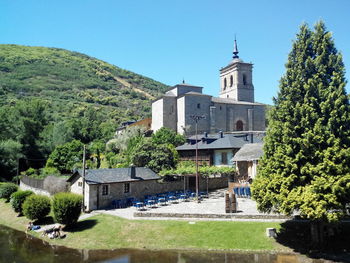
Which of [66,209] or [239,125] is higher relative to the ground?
[239,125]

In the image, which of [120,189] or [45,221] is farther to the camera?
[120,189]

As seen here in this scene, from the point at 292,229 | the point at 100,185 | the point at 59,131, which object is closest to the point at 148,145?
the point at 100,185

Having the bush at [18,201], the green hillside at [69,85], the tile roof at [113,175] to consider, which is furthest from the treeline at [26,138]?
the green hillside at [69,85]

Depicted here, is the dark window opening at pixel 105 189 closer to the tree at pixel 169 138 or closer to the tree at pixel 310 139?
the tree at pixel 310 139

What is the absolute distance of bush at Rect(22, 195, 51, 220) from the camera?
832 inches

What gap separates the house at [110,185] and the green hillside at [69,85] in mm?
62621

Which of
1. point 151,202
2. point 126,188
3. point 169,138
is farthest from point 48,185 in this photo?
Result: point 169,138

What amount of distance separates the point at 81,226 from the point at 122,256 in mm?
5662

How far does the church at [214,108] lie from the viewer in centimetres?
5503

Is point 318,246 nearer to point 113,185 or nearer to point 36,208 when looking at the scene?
point 113,185

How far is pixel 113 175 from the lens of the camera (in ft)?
81.1

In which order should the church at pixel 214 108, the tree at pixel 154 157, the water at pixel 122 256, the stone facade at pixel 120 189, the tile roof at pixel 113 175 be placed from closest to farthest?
1. the water at pixel 122 256
2. the stone facade at pixel 120 189
3. the tile roof at pixel 113 175
4. the tree at pixel 154 157
5. the church at pixel 214 108

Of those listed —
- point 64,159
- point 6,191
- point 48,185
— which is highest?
point 64,159

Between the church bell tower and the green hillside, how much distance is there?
130 feet
